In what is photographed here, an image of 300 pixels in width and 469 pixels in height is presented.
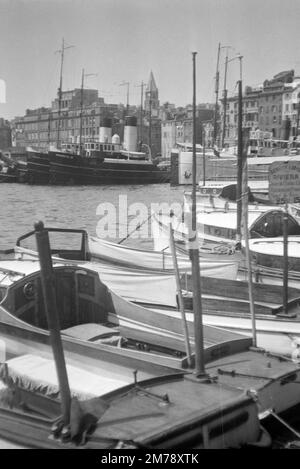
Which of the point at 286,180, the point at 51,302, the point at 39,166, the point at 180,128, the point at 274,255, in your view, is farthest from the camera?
the point at 180,128

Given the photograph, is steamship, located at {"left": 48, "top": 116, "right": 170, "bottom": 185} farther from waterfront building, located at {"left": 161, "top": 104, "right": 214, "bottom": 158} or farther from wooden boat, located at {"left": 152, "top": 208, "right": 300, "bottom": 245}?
wooden boat, located at {"left": 152, "top": 208, "right": 300, "bottom": 245}

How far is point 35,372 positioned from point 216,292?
4483 millimetres

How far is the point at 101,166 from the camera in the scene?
55.9 metres

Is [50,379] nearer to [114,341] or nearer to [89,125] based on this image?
[114,341]

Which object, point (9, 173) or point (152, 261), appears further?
point (9, 173)

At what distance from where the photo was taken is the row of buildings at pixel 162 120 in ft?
222

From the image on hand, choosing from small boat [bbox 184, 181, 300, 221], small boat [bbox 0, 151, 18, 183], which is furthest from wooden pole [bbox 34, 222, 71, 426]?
small boat [bbox 0, 151, 18, 183]

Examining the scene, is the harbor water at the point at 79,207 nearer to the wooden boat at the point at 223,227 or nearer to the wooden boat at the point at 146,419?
the wooden boat at the point at 223,227

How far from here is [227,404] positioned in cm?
466

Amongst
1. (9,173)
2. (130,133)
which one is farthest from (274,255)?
(130,133)

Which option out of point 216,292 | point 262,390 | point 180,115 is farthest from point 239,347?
point 180,115

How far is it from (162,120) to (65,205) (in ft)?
172

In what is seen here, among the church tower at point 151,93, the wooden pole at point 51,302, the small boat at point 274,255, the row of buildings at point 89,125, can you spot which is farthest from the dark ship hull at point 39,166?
the wooden pole at point 51,302

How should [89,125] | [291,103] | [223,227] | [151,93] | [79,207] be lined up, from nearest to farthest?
[223,227] < [151,93] < [79,207] < [291,103] < [89,125]
